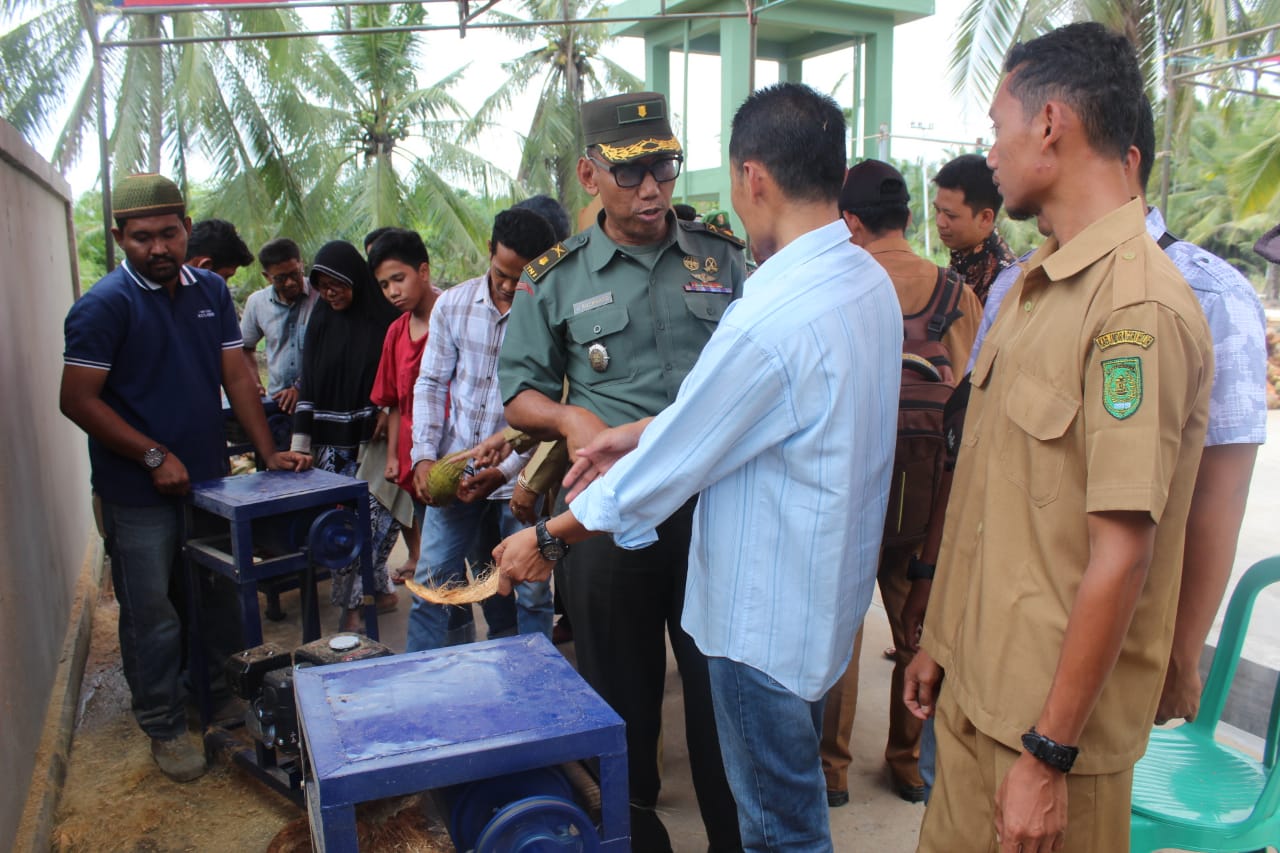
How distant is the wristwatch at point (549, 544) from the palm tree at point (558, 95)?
21.6m

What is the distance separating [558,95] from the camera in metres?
23.6

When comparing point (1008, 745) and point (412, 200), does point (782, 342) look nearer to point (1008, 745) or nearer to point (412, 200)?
point (1008, 745)

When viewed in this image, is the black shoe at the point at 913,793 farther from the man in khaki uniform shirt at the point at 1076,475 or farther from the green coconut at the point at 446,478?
the green coconut at the point at 446,478

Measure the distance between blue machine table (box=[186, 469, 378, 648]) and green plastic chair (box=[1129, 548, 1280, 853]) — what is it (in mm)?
2489

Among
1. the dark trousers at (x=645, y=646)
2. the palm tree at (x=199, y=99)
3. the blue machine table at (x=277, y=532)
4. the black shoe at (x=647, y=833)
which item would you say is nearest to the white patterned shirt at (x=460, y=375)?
the blue machine table at (x=277, y=532)

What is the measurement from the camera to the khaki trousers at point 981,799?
1.47m

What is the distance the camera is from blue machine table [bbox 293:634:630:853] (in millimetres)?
1470

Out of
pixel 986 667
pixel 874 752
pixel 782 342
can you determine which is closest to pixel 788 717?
pixel 986 667

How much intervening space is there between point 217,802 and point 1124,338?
10.5 ft

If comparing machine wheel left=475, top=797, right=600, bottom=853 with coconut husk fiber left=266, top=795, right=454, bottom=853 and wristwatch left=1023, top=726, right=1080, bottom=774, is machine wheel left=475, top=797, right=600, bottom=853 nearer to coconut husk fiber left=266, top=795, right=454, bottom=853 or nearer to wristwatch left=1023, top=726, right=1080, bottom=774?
coconut husk fiber left=266, top=795, right=454, bottom=853

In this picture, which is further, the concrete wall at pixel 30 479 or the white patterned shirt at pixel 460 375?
the white patterned shirt at pixel 460 375

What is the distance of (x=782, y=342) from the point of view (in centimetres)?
158

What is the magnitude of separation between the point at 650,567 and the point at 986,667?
3.68ft

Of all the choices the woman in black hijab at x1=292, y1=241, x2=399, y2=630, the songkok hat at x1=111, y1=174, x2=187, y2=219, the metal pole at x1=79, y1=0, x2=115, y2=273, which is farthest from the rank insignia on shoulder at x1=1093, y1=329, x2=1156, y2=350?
the metal pole at x1=79, y1=0, x2=115, y2=273
